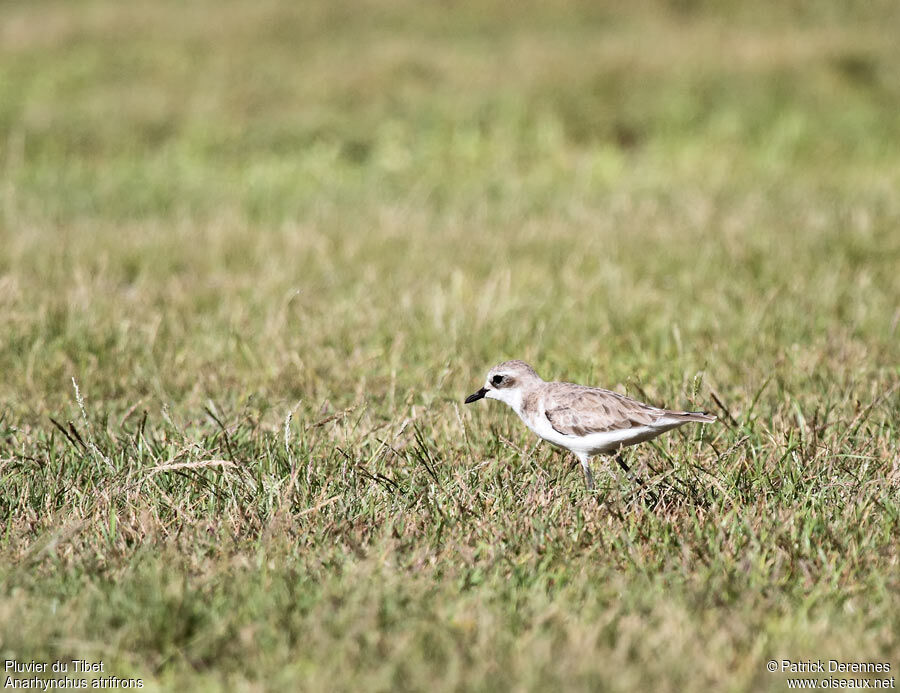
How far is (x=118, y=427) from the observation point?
Answer: 4641mm

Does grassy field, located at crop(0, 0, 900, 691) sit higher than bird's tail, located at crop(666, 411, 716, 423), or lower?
lower

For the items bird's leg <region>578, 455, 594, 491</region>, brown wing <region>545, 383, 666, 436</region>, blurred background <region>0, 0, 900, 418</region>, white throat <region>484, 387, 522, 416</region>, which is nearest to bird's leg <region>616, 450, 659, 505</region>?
bird's leg <region>578, 455, 594, 491</region>

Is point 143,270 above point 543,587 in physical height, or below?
below

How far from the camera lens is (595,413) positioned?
390cm

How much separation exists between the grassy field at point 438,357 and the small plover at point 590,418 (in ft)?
0.61

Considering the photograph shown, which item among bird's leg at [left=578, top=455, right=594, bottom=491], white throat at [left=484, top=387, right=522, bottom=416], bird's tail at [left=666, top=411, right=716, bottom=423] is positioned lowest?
bird's leg at [left=578, top=455, right=594, bottom=491]

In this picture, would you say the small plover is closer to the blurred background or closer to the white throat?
the white throat

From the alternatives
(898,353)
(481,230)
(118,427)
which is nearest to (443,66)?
(481,230)

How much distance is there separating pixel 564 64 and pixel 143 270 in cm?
804

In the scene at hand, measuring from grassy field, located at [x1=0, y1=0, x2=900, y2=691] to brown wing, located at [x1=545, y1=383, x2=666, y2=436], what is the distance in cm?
25

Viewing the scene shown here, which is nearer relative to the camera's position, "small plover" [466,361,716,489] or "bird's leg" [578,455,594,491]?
"small plover" [466,361,716,489]

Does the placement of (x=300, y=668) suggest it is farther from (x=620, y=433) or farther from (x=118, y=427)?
(x=118, y=427)

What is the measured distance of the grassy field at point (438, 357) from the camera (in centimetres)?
301

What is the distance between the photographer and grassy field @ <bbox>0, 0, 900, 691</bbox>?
301 cm
